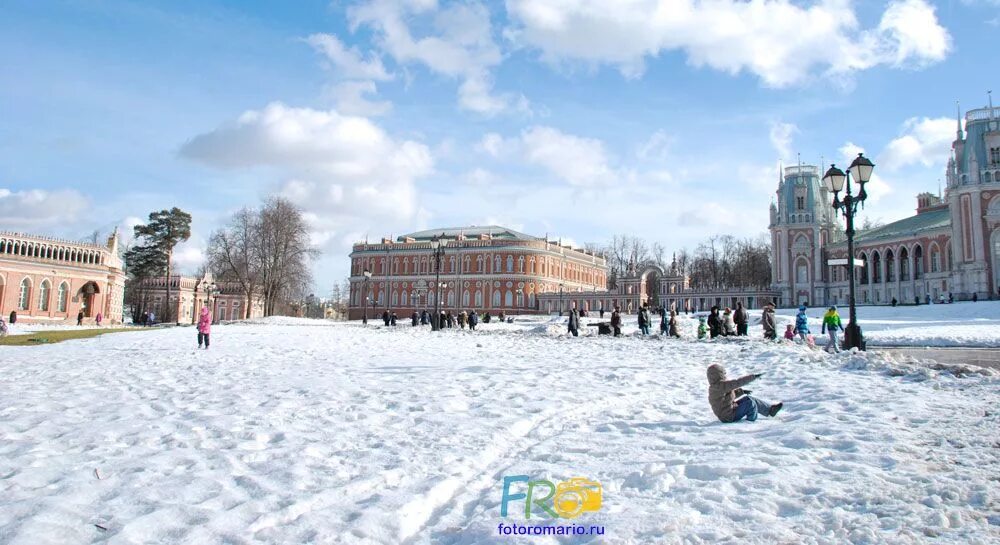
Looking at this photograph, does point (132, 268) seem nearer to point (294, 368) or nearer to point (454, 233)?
point (454, 233)

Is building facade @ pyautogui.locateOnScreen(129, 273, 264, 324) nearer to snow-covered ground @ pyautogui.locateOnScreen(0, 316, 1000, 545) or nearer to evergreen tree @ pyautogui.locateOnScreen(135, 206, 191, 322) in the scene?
evergreen tree @ pyautogui.locateOnScreen(135, 206, 191, 322)

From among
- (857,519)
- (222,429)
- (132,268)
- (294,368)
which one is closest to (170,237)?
(132,268)

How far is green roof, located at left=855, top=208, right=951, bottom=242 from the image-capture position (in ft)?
198

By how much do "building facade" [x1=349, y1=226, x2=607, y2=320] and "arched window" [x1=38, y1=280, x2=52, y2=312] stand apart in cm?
2994

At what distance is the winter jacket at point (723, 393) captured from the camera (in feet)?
22.3

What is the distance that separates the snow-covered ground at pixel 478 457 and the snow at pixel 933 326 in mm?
13686

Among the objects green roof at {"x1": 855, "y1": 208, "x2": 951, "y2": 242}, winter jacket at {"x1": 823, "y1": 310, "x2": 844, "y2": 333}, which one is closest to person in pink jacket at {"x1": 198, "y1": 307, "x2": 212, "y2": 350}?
winter jacket at {"x1": 823, "y1": 310, "x2": 844, "y2": 333}

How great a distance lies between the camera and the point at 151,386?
9.82 m

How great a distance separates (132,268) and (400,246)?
31.0m

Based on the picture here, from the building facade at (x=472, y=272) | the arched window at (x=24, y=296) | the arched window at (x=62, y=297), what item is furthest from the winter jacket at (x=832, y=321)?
the arched window at (x=62, y=297)

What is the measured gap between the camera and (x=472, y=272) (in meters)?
78.9

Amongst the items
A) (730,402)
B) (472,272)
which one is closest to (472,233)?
(472,272)

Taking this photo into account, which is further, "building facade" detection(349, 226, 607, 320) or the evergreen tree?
"building facade" detection(349, 226, 607, 320)

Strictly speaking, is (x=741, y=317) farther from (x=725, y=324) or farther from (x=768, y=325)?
(x=768, y=325)
